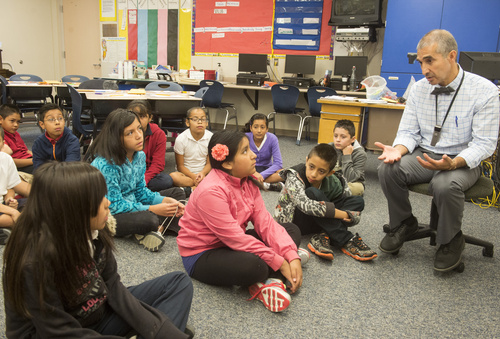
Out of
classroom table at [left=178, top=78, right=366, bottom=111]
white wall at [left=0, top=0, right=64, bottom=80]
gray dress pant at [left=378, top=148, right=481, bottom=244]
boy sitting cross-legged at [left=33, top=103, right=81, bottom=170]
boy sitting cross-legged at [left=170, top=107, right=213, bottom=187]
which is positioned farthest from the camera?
white wall at [left=0, top=0, right=64, bottom=80]

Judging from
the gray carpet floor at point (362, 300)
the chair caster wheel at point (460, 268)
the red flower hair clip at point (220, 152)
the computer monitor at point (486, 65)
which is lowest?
the gray carpet floor at point (362, 300)

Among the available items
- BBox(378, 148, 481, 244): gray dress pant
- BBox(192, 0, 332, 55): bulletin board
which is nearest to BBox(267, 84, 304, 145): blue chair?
BBox(192, 0, 332, 55): bulletin board

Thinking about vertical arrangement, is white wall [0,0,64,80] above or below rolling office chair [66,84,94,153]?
above

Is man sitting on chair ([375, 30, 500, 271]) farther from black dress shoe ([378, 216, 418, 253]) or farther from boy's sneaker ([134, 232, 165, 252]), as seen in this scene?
boy's sneaker ([134, 232, 165, 252])

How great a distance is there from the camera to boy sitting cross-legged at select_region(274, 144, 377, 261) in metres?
1.96

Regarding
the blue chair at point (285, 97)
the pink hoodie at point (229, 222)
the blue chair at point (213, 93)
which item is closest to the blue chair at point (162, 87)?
the blue chair at point (213, 93)

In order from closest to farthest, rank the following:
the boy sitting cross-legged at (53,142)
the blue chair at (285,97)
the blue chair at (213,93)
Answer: the boy sitting cross-legged at (53,142), the blue chair at (285,97), the blue chair at (213,93)

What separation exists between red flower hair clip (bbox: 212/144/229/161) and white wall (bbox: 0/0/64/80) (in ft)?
23.6

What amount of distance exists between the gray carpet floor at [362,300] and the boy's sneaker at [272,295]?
3 cm

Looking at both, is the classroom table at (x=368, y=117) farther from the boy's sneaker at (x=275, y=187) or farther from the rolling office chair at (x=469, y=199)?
the rolling office chair at (x=469, y=199)

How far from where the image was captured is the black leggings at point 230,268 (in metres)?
1.51

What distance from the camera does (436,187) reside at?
1.80 m

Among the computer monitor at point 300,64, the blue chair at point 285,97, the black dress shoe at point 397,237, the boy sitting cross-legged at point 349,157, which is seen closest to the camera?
the black dress shoe at point 397,237

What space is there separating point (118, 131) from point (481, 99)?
1.82 m
